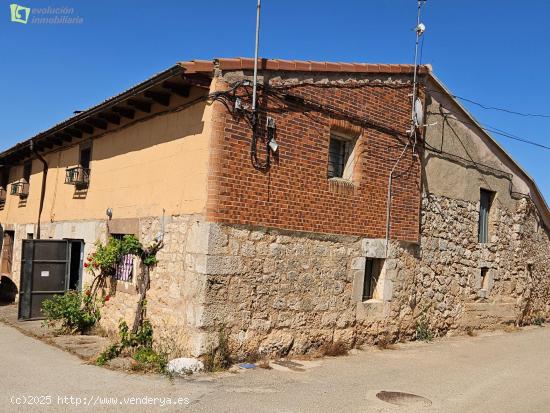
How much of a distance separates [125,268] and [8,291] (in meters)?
7.46

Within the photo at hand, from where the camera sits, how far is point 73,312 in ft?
32.0

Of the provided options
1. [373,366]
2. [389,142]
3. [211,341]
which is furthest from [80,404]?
[389,142]

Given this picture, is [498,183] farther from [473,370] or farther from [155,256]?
[155,256]

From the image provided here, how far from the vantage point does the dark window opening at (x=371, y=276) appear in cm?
957

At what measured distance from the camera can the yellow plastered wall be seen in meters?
7.68

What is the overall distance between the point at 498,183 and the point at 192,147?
8251 millimetres

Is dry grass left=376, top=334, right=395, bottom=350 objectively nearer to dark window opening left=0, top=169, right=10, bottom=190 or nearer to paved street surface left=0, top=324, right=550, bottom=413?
paved street surface left=0, top=324, right=550, bottom=413

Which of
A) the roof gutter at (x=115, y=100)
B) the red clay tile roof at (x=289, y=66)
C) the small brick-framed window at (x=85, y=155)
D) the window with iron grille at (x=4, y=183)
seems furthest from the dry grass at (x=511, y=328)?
the window with iron grille at (x=4, y=183)

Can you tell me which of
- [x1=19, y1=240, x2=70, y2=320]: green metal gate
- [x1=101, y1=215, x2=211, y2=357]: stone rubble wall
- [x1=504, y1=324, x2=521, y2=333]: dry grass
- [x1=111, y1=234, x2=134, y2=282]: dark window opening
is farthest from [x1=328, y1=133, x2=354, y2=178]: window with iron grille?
[x1=504, y1=324, x2=521, y2=333]: dry grass

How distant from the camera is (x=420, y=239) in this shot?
1041cm

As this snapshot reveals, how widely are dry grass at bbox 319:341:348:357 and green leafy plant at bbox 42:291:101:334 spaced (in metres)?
4.52

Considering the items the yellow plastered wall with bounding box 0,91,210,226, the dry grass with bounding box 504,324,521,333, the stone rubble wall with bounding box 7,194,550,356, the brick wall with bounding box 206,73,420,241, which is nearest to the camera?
the stone rubble wall with bounding box 7,194,550,356

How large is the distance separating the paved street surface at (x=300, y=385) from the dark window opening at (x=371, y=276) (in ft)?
3.53

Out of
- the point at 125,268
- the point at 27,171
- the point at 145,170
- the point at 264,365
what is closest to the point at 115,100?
the point at 145,170
